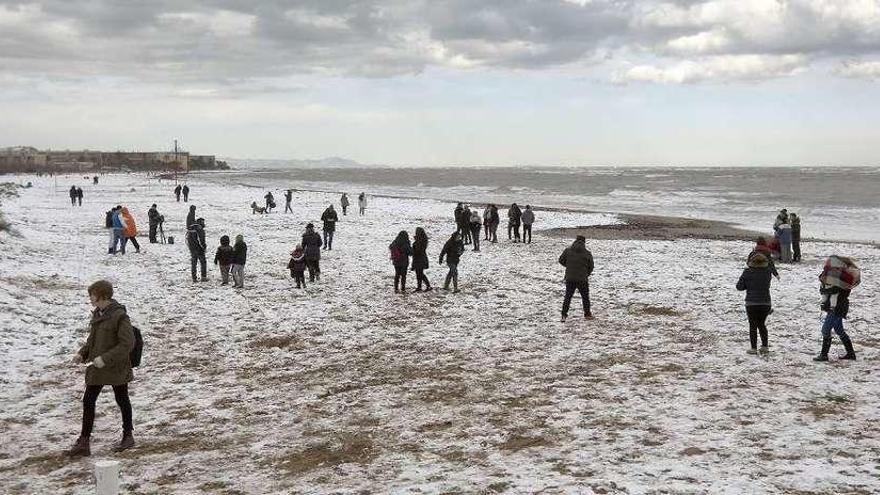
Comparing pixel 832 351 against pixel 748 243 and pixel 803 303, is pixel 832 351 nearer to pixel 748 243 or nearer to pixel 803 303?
pixel 803 303

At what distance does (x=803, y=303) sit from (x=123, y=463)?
1356 cm

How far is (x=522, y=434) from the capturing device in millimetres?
7656

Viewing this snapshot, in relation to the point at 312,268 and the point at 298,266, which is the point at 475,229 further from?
the point at 298,266

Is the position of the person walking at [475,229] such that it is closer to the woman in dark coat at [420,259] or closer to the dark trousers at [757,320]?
the woman in dark coat at [420,259]

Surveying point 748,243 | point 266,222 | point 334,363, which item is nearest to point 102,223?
point 266,222

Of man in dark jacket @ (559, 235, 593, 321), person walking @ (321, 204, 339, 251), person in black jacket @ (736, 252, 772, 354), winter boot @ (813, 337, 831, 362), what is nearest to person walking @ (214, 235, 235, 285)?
person walking @ (321, 204, 339, 251)

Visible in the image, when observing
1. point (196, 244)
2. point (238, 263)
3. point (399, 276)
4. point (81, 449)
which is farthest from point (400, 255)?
point (81, 449)

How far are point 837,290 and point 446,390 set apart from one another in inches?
231

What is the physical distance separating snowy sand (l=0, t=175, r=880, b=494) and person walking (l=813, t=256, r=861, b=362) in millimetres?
456

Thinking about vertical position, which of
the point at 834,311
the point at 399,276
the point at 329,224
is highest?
the point at 329,224

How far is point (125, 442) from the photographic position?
7457 millimetres

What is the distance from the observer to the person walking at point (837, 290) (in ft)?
32.3

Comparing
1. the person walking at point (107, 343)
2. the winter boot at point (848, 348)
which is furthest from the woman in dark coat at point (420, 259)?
the person walking at point (107, 343)

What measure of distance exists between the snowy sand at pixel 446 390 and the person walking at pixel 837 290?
456 mm
